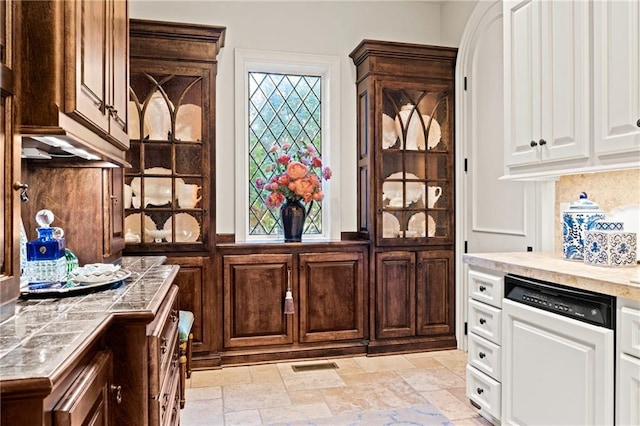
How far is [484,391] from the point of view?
8.31 ft

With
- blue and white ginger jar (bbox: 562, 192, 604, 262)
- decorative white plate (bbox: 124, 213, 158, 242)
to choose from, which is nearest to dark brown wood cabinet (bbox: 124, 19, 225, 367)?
decorative white plate (bbox: 124, 213, 158, 242)

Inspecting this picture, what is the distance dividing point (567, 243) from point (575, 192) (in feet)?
1.54

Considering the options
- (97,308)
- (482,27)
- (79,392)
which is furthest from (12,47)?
(482,27)

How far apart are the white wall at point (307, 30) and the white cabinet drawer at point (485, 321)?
1.60 m

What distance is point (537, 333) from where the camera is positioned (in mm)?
2105

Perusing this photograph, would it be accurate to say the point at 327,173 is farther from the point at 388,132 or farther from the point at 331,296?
the point at 331,296

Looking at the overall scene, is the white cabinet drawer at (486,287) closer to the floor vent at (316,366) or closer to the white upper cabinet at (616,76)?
the white upper cabinet at (616,76)

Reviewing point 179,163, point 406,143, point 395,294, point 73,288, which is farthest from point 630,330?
point 179,163

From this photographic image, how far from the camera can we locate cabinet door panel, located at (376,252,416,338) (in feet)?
12.3

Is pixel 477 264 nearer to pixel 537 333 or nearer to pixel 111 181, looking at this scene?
pixel 537 333

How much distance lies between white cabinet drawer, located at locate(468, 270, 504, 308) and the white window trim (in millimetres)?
1563

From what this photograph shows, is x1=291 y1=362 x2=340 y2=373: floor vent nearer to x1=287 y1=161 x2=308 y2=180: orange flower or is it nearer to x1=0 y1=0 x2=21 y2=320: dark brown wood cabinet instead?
x1=287 y1=161 x2=308 y2=180: orange flower

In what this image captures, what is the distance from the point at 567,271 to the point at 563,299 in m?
0.12

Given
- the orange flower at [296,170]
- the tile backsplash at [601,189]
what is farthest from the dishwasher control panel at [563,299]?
the orange flower at [296,170]
